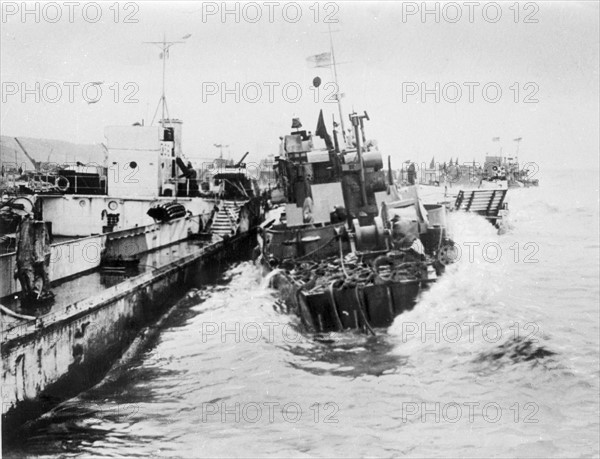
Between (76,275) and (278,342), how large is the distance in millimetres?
5213

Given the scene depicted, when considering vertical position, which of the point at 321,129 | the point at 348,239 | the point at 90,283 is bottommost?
the point at 90,283

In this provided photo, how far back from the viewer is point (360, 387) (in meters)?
9.11

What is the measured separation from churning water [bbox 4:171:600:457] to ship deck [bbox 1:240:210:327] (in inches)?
62.6

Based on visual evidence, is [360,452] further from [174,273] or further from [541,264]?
[541,264]

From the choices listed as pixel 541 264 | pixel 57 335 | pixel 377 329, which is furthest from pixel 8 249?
pixel 541 264

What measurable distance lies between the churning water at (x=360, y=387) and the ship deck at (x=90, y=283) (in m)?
1.59

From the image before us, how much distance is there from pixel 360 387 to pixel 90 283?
652 centimetres

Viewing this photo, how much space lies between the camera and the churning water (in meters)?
7.27

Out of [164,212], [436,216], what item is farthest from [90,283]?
[436,216]

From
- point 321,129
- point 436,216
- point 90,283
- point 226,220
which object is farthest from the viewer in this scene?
point 226,220

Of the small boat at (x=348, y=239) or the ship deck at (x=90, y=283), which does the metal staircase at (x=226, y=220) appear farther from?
the ship deck at (x=90, y=283)

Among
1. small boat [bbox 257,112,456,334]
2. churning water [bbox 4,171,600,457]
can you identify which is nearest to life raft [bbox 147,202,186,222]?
small boat [bbox 257,112,456,334]

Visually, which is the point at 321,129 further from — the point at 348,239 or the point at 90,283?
the point at 90,283

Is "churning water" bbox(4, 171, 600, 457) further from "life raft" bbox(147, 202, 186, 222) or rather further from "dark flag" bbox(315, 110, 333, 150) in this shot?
"dark flag" bbox(315, 110, 333, 150)
